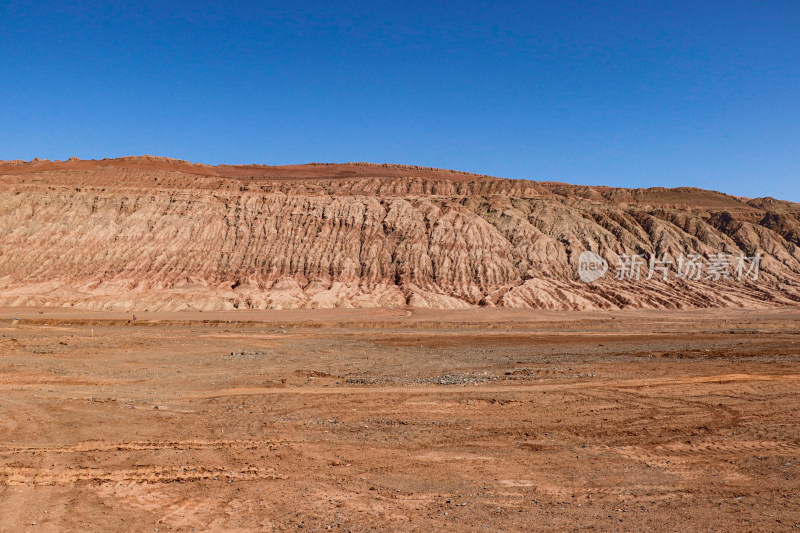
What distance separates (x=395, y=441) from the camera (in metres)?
14.3

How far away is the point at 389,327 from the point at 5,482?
39487 millimetres

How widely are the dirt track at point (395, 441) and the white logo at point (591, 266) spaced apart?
1795 inches

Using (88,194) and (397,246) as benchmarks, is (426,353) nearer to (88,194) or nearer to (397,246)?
(397,246)

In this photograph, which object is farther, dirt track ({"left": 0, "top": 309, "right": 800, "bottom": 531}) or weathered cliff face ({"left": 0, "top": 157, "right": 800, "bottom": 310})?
weathered cliff face ({"left": 0, "top": 157, "right": 800, "bottom": 310})

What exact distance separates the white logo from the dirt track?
45.6 metres

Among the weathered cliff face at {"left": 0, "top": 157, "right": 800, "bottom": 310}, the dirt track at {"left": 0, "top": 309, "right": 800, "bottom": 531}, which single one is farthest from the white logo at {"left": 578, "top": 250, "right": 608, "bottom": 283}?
the dirt track at {"left": 0, "top": 309, "right": 800, "bottom": 531}

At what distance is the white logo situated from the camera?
76.1 m

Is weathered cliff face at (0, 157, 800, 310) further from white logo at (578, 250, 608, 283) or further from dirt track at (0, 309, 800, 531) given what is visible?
dirt track at (0, 309, 800, 531)

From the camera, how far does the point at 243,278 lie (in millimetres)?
70875

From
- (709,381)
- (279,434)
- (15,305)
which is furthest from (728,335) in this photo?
(15,305)

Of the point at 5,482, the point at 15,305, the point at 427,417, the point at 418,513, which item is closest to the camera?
the point at 418,513

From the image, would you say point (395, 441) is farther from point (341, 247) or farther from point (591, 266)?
point (591, 266)

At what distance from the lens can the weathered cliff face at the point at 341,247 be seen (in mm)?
67625

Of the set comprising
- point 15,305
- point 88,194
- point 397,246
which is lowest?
point 15,305
